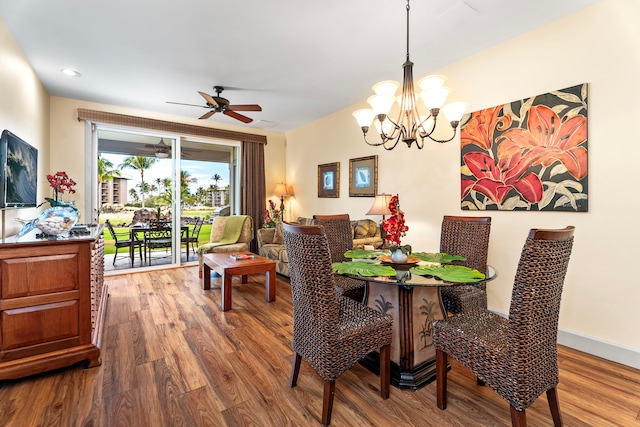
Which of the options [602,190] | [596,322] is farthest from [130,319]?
[602,190]

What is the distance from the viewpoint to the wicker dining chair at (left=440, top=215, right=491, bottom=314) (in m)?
2.18

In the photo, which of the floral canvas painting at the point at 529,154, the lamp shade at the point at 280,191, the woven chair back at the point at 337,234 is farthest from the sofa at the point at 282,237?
the floral canvas painting at the point at 529,154

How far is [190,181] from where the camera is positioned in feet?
17.8

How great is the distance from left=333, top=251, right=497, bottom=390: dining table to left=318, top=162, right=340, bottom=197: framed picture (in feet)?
9.92

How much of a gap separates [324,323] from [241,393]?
0.77m

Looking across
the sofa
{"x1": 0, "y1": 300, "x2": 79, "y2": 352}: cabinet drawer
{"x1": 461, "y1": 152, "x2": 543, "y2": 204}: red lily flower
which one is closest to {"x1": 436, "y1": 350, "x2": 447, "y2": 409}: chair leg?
{"x1": 461, "y1": 152, "x2": 543, "y2": 204}: red lily flower

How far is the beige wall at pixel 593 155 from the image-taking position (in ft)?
7.07

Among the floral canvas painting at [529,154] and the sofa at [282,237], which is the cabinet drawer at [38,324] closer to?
the sofa at [282,237]

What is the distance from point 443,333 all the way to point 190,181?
197 inches

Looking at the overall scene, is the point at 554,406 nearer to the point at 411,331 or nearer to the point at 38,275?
the point at 411,331

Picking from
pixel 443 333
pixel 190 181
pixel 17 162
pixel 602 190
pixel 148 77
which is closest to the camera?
pixel 443 333

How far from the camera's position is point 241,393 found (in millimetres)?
1831

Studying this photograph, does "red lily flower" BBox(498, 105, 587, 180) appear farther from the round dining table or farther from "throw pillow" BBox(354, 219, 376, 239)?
"throw pillow" BBox(354, 219, 376, 239)

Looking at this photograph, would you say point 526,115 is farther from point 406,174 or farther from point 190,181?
point 190,181
